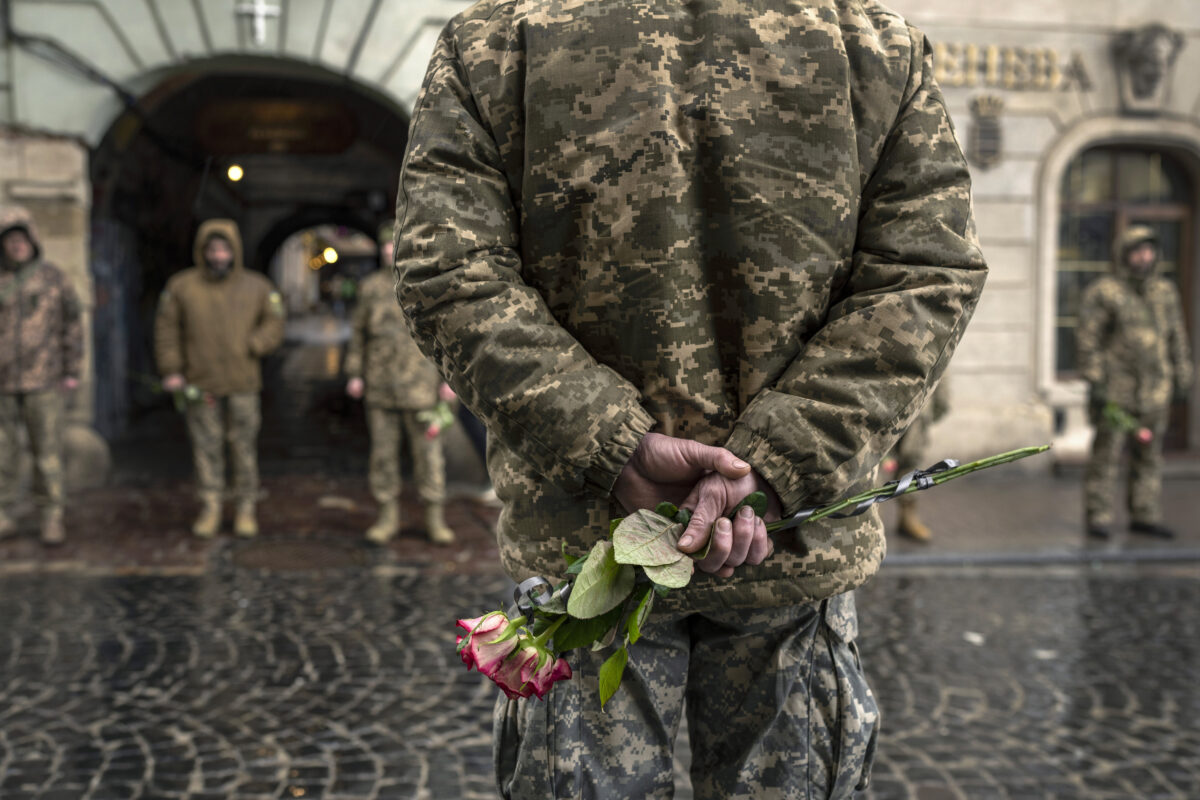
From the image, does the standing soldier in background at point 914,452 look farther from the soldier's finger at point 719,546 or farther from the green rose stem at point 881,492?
the soldier's finger at point 719,546

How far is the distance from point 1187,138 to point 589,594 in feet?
36.8

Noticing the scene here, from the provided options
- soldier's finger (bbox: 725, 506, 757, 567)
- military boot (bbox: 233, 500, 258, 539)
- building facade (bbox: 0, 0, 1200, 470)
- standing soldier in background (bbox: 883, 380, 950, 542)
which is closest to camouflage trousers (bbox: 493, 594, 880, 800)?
soldier's finger (bbox: 725, 506, 757, 567)

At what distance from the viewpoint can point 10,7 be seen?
8844mm

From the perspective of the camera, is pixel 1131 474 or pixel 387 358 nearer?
pixel 387 358

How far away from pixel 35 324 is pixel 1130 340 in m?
7.25

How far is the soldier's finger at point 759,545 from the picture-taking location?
1.54 meters

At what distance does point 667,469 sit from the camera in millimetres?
1600

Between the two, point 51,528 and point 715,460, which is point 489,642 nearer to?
point 715,460

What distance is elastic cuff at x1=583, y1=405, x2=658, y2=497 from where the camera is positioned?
1.59 metres

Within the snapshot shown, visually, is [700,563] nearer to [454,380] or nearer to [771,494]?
[771,494]

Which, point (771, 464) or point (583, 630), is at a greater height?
point (771, 464)

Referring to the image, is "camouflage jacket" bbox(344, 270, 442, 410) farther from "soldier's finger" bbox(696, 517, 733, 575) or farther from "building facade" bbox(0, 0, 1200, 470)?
"soldier's finger" bbox(696, 517, 733, 575)

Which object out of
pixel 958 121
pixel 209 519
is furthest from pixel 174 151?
pixel 958 121

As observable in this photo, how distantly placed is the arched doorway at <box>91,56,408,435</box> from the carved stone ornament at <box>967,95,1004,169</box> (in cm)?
539
